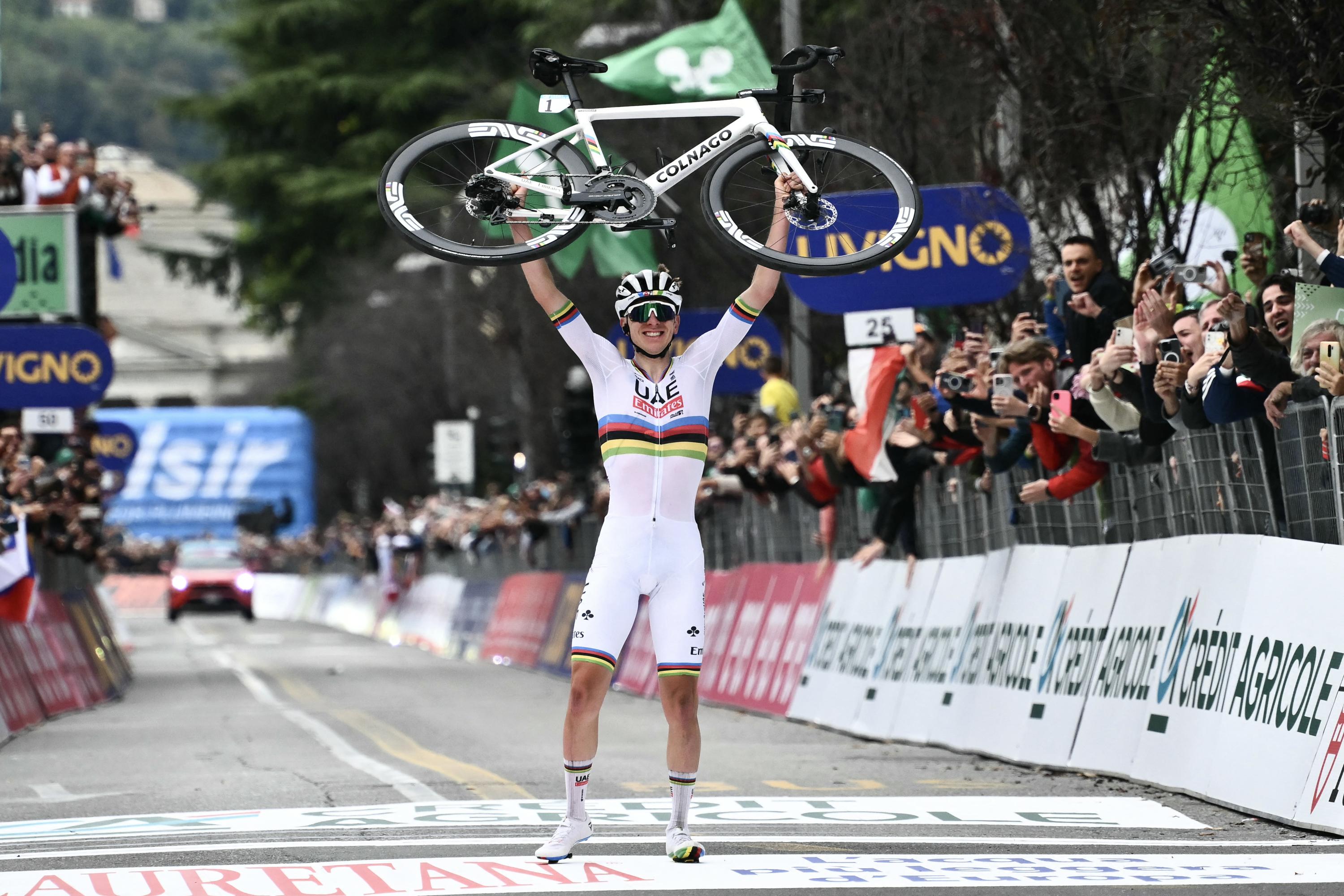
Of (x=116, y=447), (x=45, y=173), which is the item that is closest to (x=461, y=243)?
(x=45, y=173)

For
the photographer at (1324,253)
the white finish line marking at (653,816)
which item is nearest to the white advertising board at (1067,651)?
the white finish line marking at (653,816)

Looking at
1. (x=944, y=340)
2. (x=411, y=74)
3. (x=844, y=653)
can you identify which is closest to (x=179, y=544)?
(x=411, y=74)

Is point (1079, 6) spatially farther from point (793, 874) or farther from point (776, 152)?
point (793, 874)

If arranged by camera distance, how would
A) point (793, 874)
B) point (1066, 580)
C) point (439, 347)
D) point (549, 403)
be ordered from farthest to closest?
point (439, 347) → point (549, 403) → point (1066, 580) → point (793, 874)

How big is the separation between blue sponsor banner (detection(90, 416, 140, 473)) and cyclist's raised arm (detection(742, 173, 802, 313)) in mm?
26107

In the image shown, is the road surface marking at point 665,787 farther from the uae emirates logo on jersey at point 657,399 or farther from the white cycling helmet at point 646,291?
the white cycling helmet at point 646,291

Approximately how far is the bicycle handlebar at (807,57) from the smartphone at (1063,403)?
9.92 feet

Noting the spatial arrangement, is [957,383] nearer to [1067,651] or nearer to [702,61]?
[1067,651]

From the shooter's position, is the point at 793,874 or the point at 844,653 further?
the point at 844,653

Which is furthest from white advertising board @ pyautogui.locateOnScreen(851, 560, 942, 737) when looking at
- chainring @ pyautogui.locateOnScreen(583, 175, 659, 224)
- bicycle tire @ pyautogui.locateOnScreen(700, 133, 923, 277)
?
chainring @ pyautogui.locateOnScreen(583, 175, 659, 224)

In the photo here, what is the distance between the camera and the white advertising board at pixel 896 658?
15914 mm

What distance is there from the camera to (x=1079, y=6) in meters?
16.5

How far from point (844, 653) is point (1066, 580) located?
409 cm

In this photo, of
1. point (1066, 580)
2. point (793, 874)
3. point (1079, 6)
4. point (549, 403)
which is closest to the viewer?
point (793, 874)
